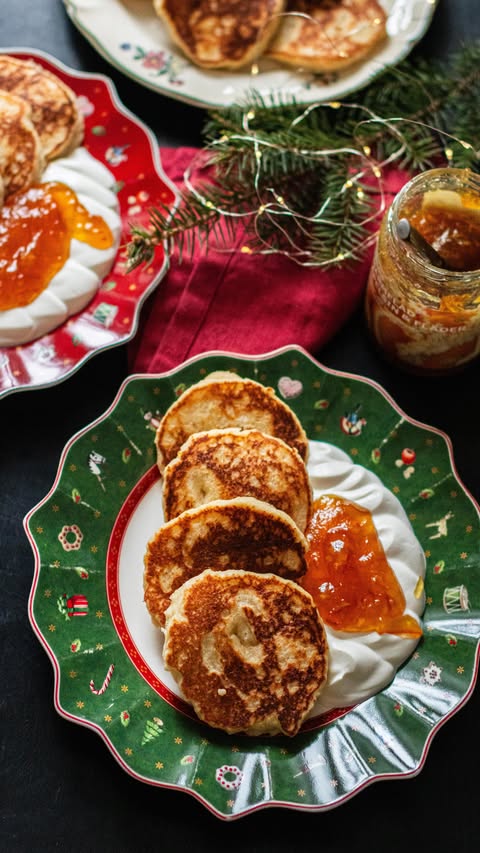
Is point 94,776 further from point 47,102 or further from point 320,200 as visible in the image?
point 47,102

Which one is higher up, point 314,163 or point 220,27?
point 220,27

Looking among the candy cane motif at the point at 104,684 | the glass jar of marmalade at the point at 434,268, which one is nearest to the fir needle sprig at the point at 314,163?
the glass jar of marmalade at the point at 434,268

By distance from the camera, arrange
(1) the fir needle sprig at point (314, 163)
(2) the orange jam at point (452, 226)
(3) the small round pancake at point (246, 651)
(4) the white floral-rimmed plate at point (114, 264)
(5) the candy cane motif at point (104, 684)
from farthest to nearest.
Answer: (1) the fir needle sprig at point (314, 163) < (4) the white floral-rimmed plate at point (114, 264) < (2) the orange jam at point (452, 226) < (5) the candy cane motif at point (104, 684) < (3) the small round pancake at point (246, 651)

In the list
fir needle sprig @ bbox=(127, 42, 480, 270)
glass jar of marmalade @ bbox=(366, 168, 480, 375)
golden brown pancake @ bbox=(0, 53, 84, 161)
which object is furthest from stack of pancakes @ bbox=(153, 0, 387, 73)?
glass jar of marmalade @ bbox=(366, 168, 480, 375)

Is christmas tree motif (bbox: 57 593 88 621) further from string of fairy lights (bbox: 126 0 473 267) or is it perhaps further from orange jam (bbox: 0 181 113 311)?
string of fairy lights (bbox: 126 0 473 267)

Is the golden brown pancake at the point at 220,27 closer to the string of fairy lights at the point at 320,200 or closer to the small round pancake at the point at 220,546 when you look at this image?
the string of fairy lights at the point at 320,200

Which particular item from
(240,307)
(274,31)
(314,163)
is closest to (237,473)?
(240,307)
